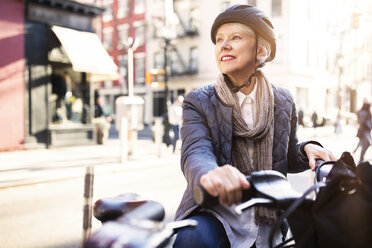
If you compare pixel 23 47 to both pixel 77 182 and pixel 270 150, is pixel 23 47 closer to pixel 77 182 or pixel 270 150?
pixel 77 182

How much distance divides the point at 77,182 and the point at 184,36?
24892mm

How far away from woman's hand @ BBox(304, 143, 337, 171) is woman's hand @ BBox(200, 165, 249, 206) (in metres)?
0.80

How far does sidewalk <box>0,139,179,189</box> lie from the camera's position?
782cm

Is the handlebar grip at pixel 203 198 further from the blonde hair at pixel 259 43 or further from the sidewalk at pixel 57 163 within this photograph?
the sidewalk at pixel 57 163

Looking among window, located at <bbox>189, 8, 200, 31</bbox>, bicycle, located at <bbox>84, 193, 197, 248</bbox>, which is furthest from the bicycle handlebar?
window, located at <bbox>189, 8, 200, 31</bbox>

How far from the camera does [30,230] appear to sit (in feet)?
15.6

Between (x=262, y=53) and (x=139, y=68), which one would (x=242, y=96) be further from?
(x=139, y=68)

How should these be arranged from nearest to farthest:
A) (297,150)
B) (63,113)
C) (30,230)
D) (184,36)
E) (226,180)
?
1. (226,180)
2. (297,150)
3. (30,230)
4. (63,113)
5. (184,36)

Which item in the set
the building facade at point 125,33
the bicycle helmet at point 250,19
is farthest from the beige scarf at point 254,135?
the building facade at point 125,33

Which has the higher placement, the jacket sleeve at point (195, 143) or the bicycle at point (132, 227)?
the jacket sleeve at point (195, 143)

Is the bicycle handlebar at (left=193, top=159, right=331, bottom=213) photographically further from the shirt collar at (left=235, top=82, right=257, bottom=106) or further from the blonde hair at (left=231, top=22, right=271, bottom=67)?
the blonde hair at (left=231, top=22, right=271, bottom=67)

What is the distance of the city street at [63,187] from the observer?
4715 mm

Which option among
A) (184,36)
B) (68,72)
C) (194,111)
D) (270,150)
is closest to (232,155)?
(270,150)

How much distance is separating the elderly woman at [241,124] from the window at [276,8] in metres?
26.5
